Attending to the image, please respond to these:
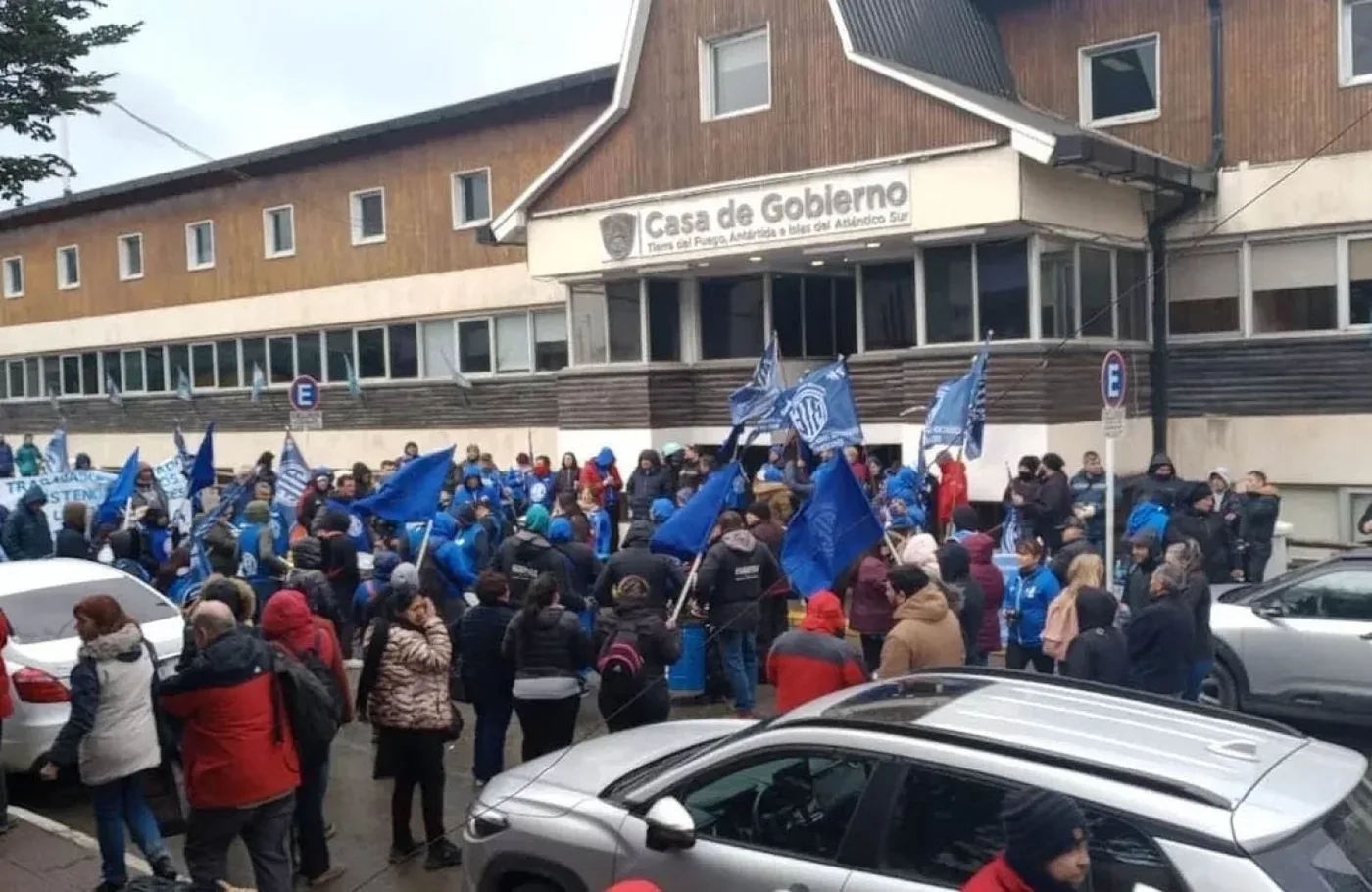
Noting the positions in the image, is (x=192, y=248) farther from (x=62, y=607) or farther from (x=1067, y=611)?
(x=1067, y=611)

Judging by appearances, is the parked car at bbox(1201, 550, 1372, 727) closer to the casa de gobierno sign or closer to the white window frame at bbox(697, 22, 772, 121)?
the casa de gobierno sign

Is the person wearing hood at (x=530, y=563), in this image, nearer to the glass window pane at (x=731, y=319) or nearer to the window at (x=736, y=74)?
the window at (x=736, y=74)

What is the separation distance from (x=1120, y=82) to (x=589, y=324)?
8.55m

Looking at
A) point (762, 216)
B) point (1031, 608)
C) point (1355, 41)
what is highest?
point (1355, 41)

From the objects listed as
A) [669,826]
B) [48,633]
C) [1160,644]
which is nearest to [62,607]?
[48,633]

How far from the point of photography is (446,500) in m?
15.8

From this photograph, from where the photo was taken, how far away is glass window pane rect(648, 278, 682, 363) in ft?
67.7

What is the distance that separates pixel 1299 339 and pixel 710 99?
8.52 metres

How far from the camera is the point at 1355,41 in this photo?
1678 centimetres

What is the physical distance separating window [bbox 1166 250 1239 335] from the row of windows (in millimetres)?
12371

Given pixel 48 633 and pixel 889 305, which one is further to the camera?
pixel 889 305

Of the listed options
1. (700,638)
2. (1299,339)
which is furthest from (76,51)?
(1299,339)

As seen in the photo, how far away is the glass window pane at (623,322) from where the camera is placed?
67.9ft

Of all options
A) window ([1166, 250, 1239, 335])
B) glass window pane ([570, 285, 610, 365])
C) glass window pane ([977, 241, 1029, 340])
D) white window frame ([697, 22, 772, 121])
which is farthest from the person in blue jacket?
glass window pane ([570, 285, 610, 365])
